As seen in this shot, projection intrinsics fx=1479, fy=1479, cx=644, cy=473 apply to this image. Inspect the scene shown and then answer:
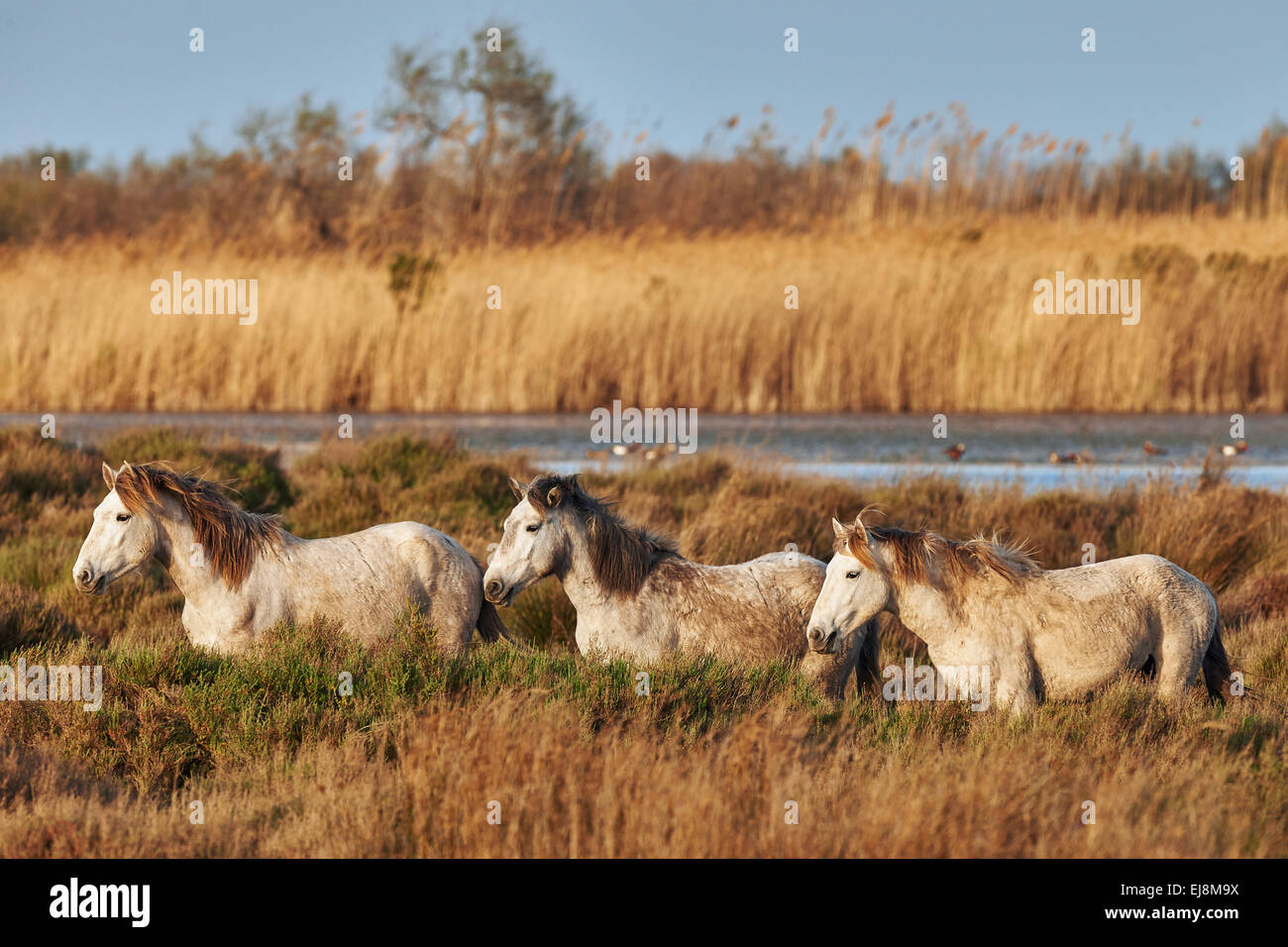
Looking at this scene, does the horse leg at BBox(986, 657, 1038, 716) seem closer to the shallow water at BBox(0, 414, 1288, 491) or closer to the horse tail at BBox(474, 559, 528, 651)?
the horse tail at BBox(474, 559, 528, 651)

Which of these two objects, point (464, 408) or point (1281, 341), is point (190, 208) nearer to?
point (464, 408)

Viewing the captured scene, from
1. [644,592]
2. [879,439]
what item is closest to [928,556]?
[644,592]

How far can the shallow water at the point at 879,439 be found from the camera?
13.3m

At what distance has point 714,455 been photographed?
12852 millimetres

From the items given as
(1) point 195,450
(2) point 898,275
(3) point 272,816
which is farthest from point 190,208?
(3) point 272,816

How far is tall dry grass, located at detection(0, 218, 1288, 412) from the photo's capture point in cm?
1839

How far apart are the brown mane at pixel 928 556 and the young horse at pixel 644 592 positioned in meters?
0.57

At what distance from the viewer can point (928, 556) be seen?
21.4 ft

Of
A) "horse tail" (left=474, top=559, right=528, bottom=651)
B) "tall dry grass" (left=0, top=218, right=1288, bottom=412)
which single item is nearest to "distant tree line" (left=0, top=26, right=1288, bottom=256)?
"tall dry grass" (left=0, top=218, right=1288, bottom=412)

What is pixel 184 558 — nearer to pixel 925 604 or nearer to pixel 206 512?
pixel 206 512

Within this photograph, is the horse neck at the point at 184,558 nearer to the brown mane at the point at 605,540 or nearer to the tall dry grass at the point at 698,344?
the brown mane at the point at 605,540

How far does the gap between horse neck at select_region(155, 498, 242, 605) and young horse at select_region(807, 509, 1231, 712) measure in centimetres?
288

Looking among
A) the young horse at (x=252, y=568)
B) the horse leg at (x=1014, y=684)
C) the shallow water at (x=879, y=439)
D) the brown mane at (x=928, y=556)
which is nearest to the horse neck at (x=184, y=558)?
the young horse at (x=252, y=568)
